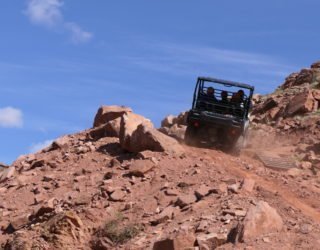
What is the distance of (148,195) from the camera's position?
41.5 ft

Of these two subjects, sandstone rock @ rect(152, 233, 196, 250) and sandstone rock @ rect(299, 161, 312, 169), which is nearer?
sandstone rock @ rect(152, 233, 196, 250)

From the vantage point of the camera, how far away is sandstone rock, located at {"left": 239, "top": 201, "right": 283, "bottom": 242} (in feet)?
30.2

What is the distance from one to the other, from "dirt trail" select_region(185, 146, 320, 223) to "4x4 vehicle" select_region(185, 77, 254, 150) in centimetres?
125

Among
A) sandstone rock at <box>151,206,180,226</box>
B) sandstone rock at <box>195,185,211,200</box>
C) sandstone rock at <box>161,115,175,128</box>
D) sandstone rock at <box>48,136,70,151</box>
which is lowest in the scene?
sandstone rock at <box>151,206,180,226</box>

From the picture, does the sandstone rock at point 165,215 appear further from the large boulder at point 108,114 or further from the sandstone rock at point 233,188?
the large boulder at point 108,114

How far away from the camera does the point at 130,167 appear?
45.9 feet

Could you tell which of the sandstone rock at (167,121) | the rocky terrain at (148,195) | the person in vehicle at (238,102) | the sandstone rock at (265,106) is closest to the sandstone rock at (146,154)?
the rocky terrain at (148,195)

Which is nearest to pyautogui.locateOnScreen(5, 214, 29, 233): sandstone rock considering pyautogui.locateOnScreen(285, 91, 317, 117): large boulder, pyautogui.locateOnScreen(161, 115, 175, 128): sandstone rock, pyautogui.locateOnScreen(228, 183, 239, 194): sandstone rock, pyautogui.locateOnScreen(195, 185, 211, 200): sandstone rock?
pyautogui.locateOnScreen(195, 185, 211, 200): sandstone rock

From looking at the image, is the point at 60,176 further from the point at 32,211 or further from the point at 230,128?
the point at 230,128

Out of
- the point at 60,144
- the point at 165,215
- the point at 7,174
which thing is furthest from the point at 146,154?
the point at 7,174

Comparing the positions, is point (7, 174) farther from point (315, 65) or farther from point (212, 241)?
point (315, 65)

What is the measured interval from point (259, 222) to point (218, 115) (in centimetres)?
866

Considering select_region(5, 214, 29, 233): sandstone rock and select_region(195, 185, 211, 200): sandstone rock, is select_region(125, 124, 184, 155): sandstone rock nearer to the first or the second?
select_region(195, 185, 211, 200): sandstone rock

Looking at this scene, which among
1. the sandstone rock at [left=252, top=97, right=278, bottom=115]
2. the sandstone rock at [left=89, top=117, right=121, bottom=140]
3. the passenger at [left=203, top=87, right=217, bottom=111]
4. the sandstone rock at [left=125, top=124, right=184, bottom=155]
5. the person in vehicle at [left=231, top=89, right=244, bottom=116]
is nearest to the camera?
the sandstone rock at [left=125, top=124, right=184, bottom=155]
